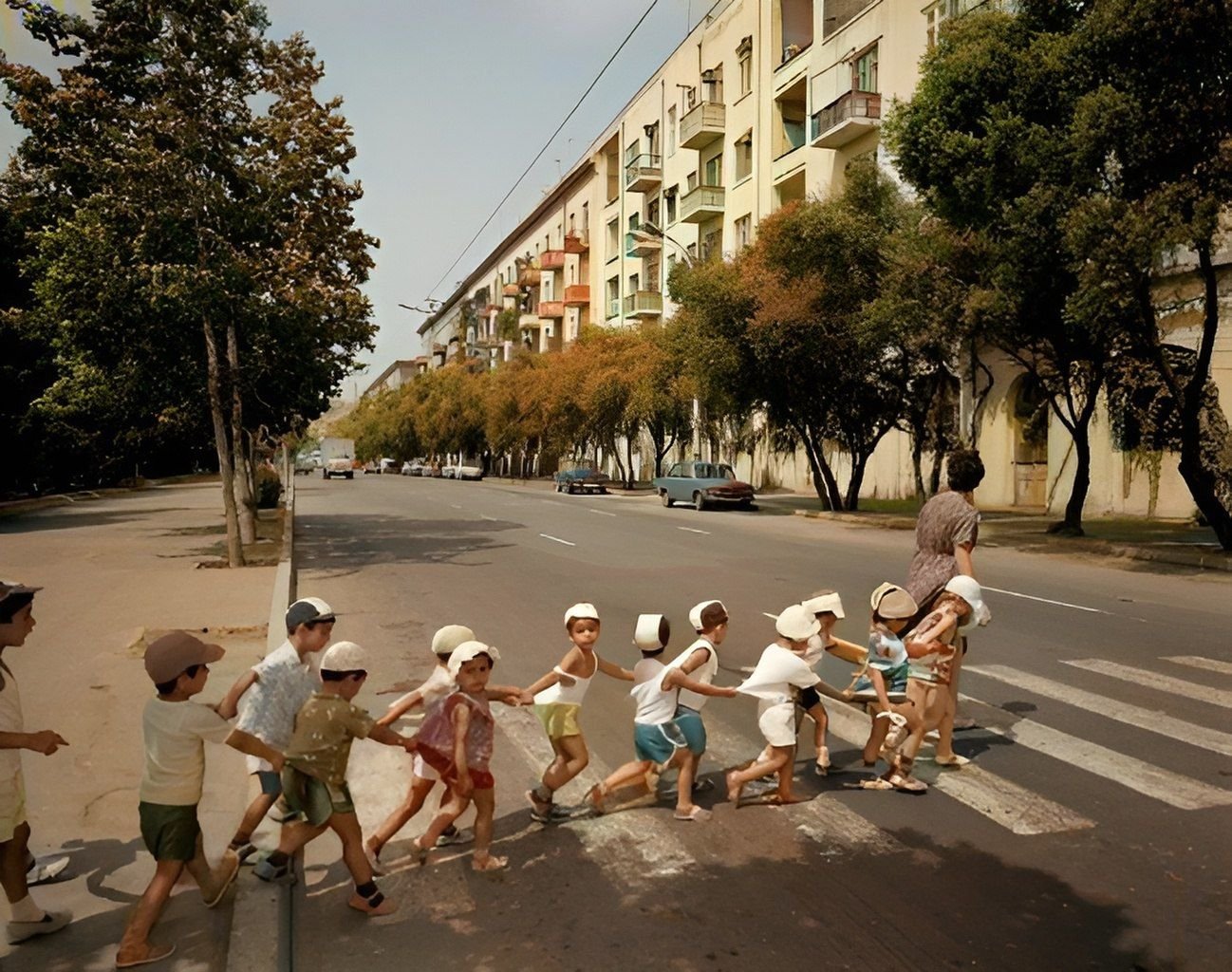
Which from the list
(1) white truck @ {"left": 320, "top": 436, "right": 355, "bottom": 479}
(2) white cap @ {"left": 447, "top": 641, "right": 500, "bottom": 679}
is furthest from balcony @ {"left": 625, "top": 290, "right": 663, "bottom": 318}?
(2) white cap @ {"left": 447, "top": 641, "right": 500, "bottom": 679}

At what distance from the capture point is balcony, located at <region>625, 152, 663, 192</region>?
57.7 meters

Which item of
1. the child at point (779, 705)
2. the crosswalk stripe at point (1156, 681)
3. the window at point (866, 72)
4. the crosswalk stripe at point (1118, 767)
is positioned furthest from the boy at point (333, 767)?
the window at point (866, 72)

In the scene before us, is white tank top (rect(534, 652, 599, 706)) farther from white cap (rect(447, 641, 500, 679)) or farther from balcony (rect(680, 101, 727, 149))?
balcony (rect(680, 101, 727, 149))

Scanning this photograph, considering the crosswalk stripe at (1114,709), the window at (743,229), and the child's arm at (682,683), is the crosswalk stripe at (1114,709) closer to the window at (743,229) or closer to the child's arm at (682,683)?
the child's arm at (682,683)

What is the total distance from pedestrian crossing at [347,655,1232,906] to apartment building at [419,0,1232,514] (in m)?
17.2

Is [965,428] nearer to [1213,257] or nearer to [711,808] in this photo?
[1213,257]

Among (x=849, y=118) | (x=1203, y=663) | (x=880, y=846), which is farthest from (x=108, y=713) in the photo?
(x=849, y=118)

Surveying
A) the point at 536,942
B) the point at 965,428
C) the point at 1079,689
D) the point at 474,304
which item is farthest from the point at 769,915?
the point at 474,304

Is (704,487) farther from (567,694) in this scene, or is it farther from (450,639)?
(450,639)


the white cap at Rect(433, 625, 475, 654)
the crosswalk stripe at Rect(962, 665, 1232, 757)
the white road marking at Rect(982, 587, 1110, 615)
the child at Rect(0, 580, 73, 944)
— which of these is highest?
the white cap at Rect(433, 625, 475, 654)

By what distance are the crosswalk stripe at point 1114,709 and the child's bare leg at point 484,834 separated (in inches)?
176

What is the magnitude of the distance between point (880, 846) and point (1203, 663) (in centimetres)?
562

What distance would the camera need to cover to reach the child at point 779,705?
5523 millimetres

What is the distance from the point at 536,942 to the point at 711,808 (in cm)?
170
